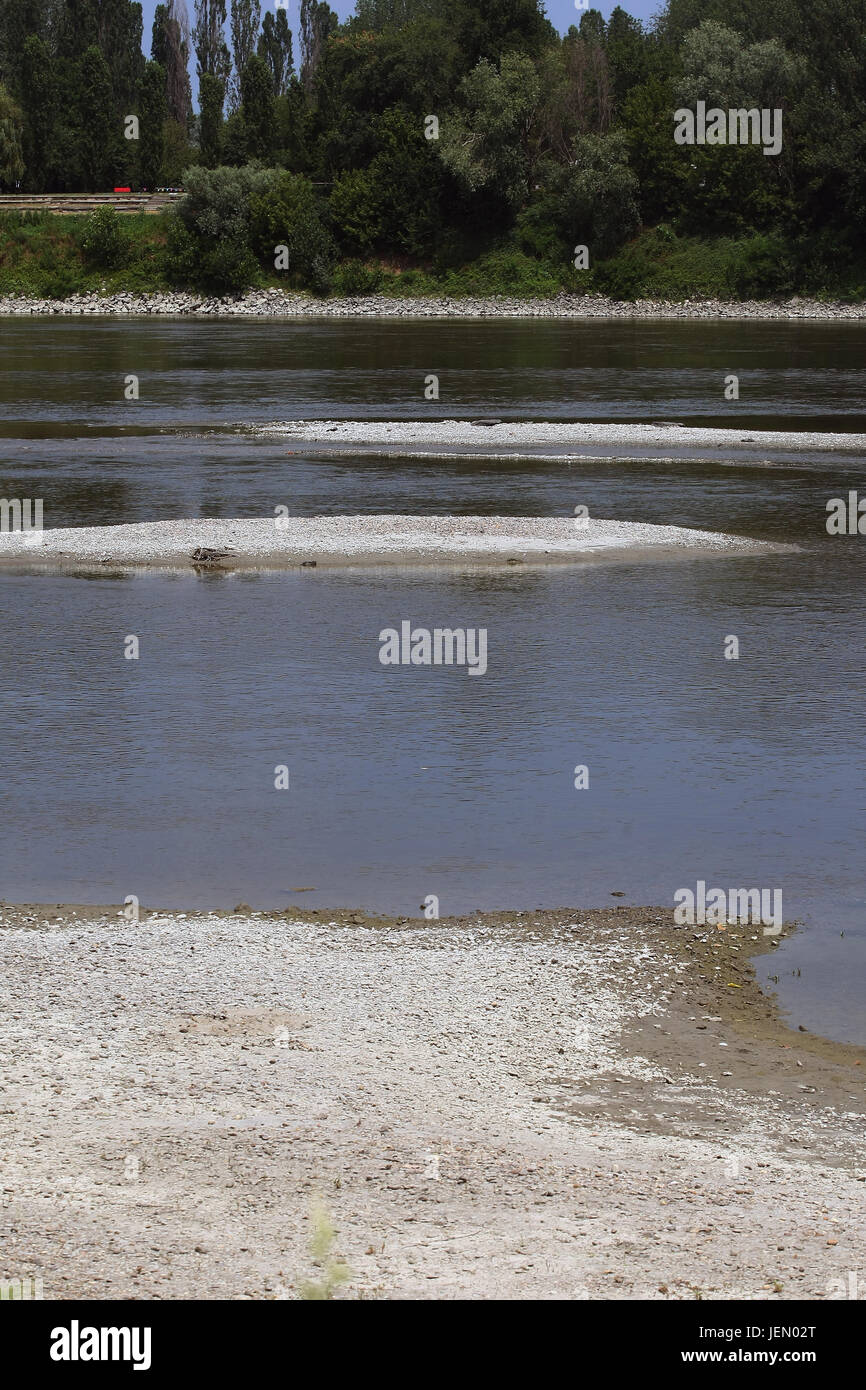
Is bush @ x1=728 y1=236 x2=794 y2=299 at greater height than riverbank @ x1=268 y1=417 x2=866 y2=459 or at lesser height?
greater

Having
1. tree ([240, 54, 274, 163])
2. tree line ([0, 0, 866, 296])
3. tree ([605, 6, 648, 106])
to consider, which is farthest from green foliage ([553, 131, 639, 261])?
tree ([240, 54, 274, 163])

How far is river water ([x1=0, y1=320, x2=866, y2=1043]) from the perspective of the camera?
1257 cm

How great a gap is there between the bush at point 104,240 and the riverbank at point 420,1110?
357ft

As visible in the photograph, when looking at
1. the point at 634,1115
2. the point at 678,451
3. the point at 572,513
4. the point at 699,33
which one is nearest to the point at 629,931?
the point at 634,1115

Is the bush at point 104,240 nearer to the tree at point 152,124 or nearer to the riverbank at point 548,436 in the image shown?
the tree at point 152,124

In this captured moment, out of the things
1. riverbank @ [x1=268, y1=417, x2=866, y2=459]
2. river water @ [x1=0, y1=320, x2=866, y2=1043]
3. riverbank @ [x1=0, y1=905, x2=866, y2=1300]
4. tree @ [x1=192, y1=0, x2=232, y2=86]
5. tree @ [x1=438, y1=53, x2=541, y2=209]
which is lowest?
riverbank @ [x1=0, y1=905, x2=866, y2=1300]

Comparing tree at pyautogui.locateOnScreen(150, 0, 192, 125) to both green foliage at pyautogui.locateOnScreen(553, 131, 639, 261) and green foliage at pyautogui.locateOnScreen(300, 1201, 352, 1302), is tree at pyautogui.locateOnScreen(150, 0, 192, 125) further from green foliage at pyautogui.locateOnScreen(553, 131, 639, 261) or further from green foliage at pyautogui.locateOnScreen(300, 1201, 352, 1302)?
green foliage at pyautogui.locateOnScreen(300, 1201, 352, 1302)

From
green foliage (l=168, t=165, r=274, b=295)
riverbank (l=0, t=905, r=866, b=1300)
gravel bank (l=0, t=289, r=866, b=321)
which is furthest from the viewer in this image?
green foliage (l=168, t=165, r=274, b=295)

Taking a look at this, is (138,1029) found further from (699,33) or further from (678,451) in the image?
(699,33)

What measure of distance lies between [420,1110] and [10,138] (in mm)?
126367

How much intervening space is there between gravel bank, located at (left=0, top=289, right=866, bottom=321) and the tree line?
265 cm

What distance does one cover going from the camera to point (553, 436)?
4175 cm

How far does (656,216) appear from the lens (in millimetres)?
109875
